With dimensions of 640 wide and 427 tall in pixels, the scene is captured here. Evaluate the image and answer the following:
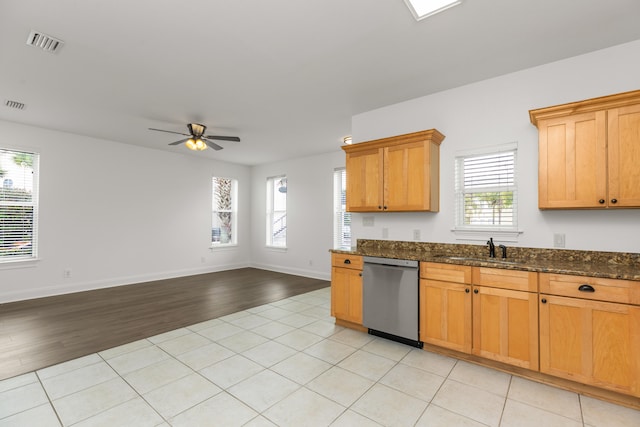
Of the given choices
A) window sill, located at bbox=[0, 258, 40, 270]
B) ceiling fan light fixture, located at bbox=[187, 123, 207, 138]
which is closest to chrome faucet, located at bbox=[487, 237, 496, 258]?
ceiling fan light fixture, located at bbox=[187, 123, 207, 138]

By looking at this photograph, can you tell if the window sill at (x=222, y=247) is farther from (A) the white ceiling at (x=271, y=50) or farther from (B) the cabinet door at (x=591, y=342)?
(B) the cabinet door at (x=591, y=342)

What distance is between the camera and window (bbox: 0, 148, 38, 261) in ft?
15.3

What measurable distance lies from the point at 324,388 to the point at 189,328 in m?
2.03

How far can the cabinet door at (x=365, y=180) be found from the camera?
3.62m

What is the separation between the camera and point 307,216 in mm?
6980

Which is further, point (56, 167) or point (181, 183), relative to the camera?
point (181, 183)

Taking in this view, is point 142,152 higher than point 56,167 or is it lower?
higher

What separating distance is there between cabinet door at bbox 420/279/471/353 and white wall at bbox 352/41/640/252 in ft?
2.40

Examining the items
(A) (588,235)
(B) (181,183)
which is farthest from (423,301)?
(B) (181,183)

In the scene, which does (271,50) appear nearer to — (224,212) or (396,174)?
(396,174)

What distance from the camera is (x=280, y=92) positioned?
358 centimetres

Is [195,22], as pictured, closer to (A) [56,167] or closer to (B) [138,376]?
(B) [138,376]

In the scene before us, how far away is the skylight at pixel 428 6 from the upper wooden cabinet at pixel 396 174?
1.24 meters

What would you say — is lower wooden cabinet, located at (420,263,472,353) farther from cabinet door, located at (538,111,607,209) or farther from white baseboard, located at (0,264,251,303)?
white baseboard, located at (0,264,251,303)
